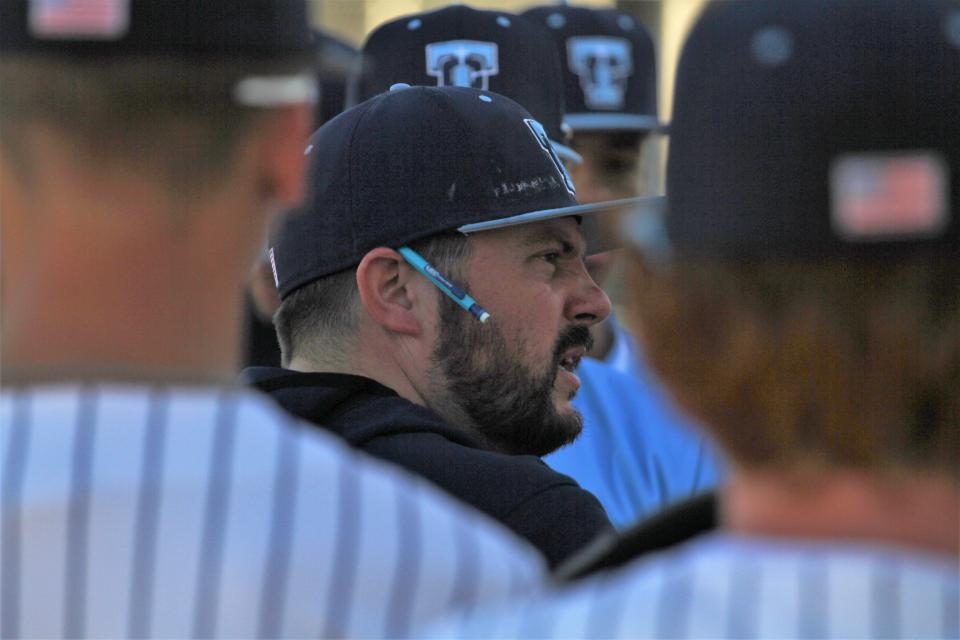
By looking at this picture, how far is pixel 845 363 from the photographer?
1.26m

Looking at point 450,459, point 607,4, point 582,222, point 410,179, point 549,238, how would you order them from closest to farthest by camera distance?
point 450,459, point 410,179, point 549,238, point 582,222, point 607,4

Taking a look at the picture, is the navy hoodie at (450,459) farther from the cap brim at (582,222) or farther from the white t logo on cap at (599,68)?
the white t logo on cap at (599,68)

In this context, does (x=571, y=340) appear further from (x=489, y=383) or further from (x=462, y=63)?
(x=462, y=63)

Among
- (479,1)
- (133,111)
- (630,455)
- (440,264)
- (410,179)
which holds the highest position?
(479,1)

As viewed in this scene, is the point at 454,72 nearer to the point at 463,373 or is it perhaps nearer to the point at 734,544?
the point at 463,373

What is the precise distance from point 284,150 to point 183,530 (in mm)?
370

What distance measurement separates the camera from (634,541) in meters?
1.53

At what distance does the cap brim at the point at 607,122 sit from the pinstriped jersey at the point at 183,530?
11.8 feet

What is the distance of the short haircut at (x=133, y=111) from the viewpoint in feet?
4.40

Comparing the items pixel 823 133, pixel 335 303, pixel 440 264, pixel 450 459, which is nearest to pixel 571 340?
pixel 440 264

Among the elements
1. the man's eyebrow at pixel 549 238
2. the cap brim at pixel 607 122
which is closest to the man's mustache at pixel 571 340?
the man's eyebrow at pixel 549 238

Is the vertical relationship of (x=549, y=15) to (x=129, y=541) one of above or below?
above

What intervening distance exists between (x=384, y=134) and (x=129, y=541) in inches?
64.2

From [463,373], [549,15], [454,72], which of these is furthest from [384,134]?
[549,15]
